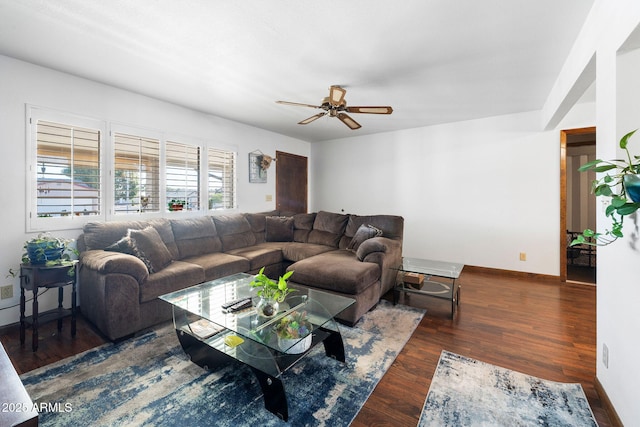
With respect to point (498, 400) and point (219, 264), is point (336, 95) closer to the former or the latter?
point (219, 264)

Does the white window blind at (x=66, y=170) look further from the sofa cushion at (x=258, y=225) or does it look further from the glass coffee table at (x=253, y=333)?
the sofa cushion at (x=258, y=225)

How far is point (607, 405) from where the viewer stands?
64.0 inches

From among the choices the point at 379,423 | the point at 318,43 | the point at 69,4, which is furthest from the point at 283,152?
the point at 379,423

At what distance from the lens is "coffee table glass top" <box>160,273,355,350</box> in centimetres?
180

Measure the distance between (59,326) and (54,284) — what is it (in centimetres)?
51

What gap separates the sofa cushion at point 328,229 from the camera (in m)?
4.34

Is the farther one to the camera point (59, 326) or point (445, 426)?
point (59, 326)

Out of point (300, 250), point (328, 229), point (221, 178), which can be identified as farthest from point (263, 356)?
point (221, 178)

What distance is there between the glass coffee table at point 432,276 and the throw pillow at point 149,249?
2.58m

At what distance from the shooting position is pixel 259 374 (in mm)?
1633

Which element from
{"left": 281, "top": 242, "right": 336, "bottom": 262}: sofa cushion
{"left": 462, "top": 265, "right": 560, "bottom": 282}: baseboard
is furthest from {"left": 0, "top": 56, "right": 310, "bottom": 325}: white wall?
{"left": 462, "top": 265, "right": 560, "bottom": 282}: baseboard

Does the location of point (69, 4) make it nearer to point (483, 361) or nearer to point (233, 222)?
point (233, 222)

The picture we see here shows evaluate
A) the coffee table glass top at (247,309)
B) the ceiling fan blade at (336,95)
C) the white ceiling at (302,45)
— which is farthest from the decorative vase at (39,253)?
the ceiling fan blade at (336,95)

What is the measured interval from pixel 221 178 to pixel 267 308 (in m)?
3.21
